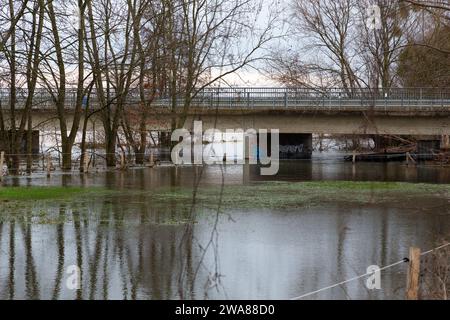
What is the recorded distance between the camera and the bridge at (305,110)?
4862cm

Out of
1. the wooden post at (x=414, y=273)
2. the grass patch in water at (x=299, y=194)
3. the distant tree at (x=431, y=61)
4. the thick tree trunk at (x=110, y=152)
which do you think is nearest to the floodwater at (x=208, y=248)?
the grass patch in water at (x=299, y=194)

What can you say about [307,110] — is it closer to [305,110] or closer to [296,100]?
[305,110]

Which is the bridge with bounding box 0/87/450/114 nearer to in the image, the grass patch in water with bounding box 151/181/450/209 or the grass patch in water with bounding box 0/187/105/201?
the grass patch in water with bounding box 151/181/450/209

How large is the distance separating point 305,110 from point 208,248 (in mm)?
37224

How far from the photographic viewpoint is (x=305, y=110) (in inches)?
1954

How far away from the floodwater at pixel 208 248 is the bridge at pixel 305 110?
2790 centimetres

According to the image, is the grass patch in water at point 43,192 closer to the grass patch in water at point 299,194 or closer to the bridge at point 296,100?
the grass patch in water at point 299,194

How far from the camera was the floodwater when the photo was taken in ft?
32.5

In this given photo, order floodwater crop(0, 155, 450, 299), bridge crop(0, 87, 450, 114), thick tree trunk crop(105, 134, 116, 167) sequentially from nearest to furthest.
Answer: floodwater crop(0, 155, 450, 299), thick tree trunk crop(105, 134, 116, 167), bridge crop(0, 87, 450, 114)

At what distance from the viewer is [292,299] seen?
9.36m

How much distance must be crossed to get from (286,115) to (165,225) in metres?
35.3

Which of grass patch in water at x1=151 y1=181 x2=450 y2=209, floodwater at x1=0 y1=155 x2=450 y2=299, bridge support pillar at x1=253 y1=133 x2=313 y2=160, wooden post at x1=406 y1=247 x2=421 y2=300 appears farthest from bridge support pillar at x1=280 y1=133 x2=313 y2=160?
wooden post at x1=406 y1=247 x2=421 y2=300

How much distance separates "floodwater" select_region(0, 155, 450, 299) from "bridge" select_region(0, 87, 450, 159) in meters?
27.9
